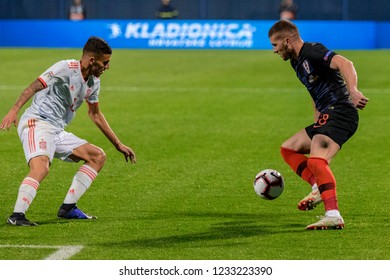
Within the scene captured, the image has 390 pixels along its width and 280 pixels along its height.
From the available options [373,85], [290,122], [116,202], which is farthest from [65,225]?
[373,85]

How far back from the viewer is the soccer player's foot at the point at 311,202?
36.2 ft

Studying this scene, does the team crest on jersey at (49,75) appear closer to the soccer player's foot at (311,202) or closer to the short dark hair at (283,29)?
the short dark hair at (283,29)

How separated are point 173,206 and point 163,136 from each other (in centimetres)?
723

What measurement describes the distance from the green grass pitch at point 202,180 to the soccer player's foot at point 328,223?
0.39 feet

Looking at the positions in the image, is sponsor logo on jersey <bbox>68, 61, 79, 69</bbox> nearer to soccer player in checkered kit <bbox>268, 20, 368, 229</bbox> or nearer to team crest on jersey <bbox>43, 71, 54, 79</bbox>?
team crest on jersey <bbox>43, 71, 54, 79</bbox>

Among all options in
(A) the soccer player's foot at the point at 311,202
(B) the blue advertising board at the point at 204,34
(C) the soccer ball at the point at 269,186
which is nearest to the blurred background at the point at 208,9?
(B) the blue advertising board at the point at 204,34

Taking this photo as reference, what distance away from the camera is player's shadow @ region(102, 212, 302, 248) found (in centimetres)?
946

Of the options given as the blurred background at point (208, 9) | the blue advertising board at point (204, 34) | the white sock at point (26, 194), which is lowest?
Answer: the white sock at point (26, 194)

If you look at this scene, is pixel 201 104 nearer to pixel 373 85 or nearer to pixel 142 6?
pixel 373 85

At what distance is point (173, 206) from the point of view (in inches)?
462

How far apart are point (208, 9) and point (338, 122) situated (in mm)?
38520

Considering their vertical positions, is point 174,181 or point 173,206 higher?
point 174,181

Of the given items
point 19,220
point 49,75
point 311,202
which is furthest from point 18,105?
point 311,202

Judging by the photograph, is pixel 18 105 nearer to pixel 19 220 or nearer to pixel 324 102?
pixel 19 220
